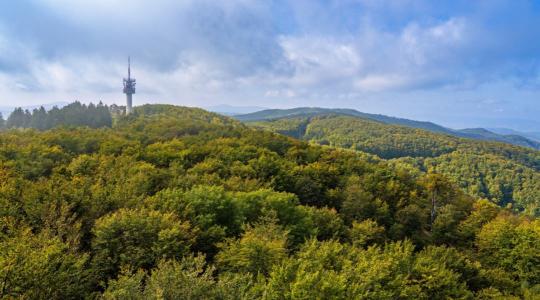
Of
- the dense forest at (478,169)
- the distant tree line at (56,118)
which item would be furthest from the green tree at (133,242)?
the dense forest at (478,169)

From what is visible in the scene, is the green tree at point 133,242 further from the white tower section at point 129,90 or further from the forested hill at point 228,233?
the white tower section at point 129,90

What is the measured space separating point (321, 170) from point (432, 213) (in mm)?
18975

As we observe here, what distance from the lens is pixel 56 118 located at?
11712 centimetres

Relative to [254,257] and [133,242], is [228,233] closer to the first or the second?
[254,257]

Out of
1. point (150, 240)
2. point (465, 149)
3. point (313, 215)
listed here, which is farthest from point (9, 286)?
point (465, 149)

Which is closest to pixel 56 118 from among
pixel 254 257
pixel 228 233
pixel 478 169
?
pixel 228 233

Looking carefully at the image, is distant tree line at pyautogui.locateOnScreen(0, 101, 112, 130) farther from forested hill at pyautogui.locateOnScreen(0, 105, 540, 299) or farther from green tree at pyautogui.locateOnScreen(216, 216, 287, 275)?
green tree at pyautogui.locateOnScreen(216, 216, 287, 275)

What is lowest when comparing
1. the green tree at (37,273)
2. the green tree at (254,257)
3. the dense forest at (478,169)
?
the dense forest at (478,169)

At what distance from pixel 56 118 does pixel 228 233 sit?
112369 millimetres

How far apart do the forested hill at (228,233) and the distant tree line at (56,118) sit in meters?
62.0

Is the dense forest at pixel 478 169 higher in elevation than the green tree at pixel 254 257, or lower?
lower

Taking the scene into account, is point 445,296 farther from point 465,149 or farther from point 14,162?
point 465,149

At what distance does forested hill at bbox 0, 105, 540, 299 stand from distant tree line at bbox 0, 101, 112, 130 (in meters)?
62.0

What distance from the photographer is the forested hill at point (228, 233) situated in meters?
16.4
